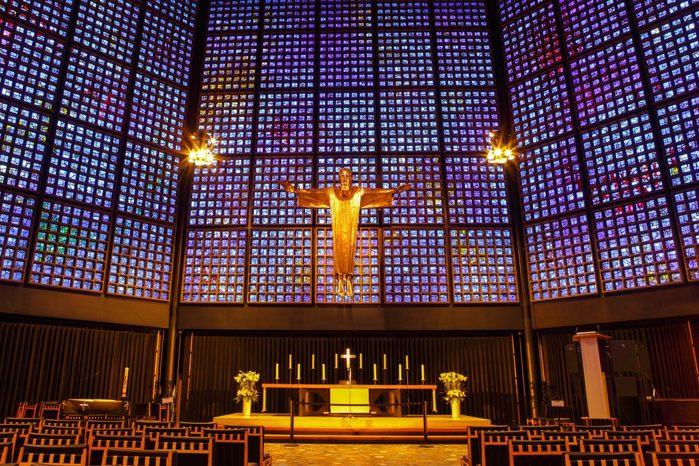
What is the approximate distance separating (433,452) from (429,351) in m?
6.67

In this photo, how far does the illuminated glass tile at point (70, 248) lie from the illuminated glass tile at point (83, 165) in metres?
0.48

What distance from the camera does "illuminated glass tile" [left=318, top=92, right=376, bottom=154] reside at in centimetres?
1844

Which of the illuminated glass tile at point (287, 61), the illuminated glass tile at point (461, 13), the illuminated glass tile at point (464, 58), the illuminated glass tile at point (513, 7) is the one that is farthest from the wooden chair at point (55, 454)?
the illuminated glass tile at point (513, 7)

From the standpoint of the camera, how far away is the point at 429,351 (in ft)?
56.5

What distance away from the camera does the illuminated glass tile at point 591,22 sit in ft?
53.0

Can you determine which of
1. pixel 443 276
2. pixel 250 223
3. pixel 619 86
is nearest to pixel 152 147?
pixel 250 223

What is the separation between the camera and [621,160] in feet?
50.4

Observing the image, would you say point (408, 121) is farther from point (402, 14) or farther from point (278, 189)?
point (278, 189)

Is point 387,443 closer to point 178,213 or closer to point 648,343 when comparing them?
point 648,343

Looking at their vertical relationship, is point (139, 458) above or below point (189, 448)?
above

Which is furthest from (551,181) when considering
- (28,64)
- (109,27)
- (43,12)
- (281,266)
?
(43,12)

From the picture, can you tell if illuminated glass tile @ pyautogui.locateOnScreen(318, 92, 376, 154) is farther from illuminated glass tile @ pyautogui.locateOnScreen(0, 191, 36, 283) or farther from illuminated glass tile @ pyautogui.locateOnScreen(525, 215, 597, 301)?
illuminated glass tile @ pyautogui.locateOnScreen(0, 191, 36, 283)

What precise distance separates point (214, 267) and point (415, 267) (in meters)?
7.00

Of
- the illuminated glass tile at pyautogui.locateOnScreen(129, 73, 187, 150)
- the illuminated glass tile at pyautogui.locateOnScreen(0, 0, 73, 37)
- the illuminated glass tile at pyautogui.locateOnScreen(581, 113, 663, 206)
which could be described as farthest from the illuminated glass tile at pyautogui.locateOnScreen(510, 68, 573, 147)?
the illuminated glass tile at pyautogui.locateOnScreen(0, 0, 73, 37)
